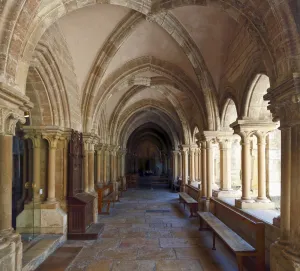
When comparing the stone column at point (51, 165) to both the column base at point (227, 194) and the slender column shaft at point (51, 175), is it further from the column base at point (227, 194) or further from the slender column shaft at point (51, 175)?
the column base at point (227, 194)

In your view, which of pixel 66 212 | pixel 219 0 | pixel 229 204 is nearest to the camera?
pixel 219 0

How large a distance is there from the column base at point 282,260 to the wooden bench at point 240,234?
21.1 inches

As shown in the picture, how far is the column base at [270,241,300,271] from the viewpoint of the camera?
3221 millimetres

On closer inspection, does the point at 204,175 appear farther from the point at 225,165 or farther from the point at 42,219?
the point at 42,219

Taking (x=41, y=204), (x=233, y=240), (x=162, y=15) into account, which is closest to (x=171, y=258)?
(x=233, y=240)

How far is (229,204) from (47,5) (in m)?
5.82

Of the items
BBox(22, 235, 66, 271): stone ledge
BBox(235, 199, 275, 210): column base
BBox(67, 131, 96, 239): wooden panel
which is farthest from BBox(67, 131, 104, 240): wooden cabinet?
BBox(235, 199, 275, 210): column base

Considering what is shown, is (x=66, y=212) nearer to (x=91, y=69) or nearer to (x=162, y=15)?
(x=91, y=69)

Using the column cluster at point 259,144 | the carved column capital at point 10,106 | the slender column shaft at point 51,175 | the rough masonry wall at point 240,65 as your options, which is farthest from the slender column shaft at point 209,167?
the carved column capital at point 10,106

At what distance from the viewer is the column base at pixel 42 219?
6078 millimetres

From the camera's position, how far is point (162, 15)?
6039 millimetres

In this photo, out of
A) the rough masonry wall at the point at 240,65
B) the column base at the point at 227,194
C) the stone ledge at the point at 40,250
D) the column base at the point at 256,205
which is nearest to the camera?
the stone ledge at the point at 40,250

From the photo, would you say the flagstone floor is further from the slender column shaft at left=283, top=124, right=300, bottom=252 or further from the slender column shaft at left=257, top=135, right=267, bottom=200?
the slender column shaft at left=283, top=124, right=300, bottom=252

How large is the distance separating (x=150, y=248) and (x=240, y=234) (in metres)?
1.97
